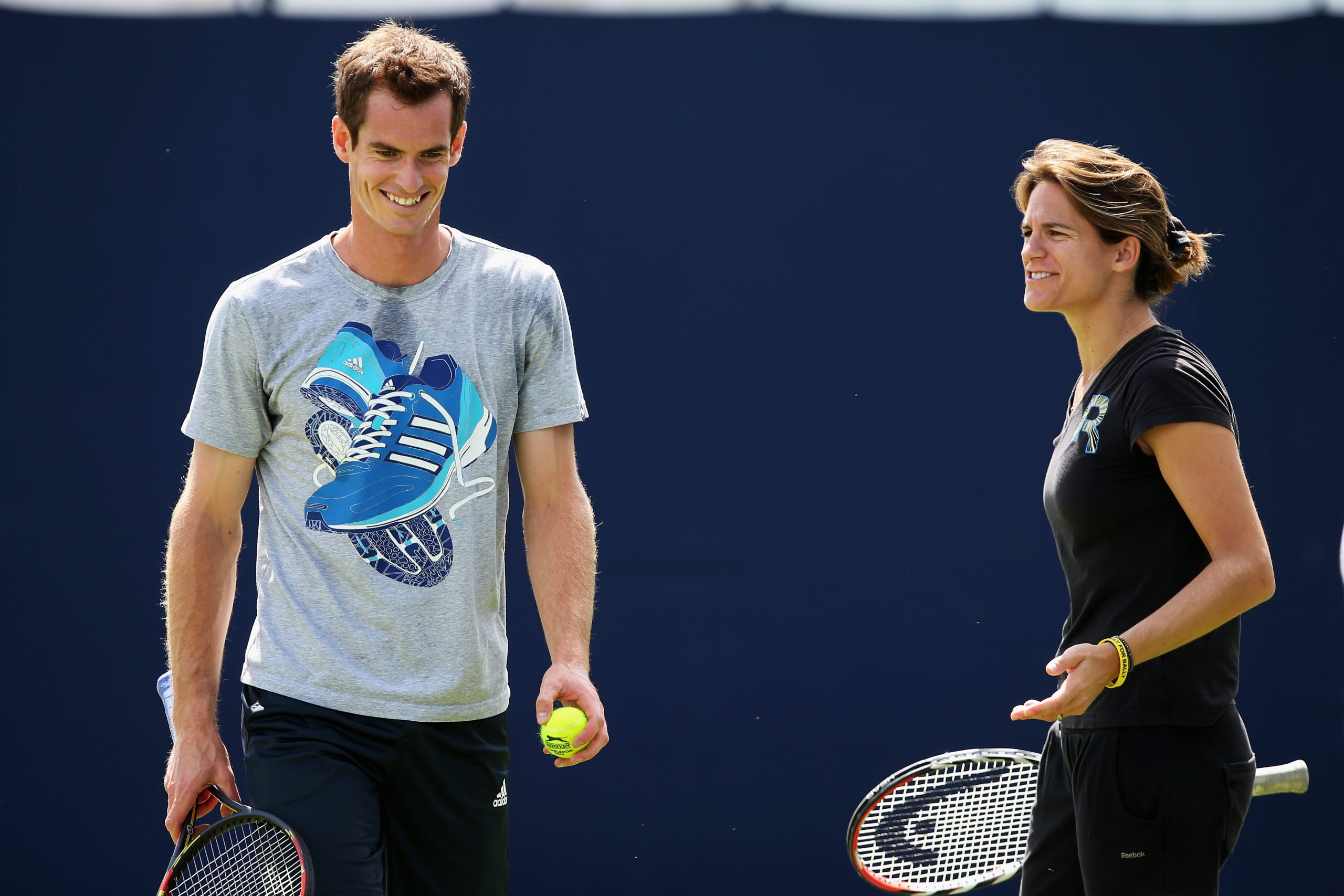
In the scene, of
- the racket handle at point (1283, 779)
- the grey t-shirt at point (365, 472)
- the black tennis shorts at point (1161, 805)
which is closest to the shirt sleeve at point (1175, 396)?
the black tennis shorts at point (1161, 805)

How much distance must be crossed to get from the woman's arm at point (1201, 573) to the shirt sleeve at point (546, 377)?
1008 mm

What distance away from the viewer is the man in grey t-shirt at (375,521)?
237 cm

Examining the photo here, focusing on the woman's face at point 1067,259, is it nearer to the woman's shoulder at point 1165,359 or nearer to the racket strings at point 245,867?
the woman's shoulder at point 1165,359

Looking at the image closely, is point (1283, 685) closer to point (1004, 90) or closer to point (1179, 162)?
point (1179, 162)

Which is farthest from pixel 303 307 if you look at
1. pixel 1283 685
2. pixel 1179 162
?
pixel 1283 685

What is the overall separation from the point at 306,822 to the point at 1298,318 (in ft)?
11.2

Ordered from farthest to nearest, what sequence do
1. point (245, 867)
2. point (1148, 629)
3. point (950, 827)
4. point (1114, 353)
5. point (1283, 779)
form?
point (950, 827), point (1283, 779), point (1114, 353), point (245, 867), point (1148, 629)

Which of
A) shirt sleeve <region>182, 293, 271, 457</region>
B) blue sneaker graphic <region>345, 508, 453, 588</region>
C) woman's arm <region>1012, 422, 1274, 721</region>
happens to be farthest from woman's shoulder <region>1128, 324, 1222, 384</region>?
shirt sleeve <region>182, 293, 271, 457</region>

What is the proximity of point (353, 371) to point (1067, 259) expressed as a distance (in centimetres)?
138

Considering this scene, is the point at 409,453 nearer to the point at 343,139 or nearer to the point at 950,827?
the point at 343,139

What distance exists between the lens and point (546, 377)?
8.52ft

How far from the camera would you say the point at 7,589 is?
4117 millimetres

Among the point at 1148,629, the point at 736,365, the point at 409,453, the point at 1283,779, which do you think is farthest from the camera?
the point at 736,365

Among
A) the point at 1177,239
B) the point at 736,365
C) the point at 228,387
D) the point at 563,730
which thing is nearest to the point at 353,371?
the point at 228,387
